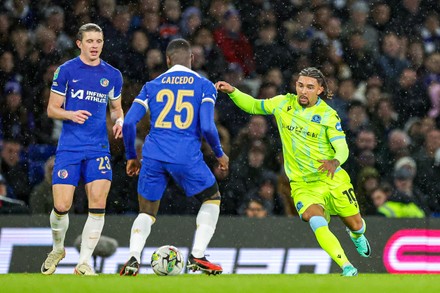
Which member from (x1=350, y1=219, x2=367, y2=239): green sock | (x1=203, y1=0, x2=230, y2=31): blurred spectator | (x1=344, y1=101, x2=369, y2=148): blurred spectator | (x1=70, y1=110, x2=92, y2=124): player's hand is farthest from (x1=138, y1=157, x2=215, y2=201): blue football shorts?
(x1=203, y1=0, x2=230, y2=31): blurred spectator

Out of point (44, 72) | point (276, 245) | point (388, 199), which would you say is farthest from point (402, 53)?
point (44, 72)

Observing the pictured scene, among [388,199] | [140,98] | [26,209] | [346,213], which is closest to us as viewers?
[140,98]

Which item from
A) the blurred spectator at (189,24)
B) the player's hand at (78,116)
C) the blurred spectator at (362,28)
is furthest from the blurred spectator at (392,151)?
the player's hand at (78,116)

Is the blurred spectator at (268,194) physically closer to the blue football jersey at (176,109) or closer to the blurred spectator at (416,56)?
the blurred spectator at (416,56)

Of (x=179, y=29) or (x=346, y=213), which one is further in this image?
(x=179, y=29)

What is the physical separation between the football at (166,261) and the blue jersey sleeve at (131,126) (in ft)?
2.71

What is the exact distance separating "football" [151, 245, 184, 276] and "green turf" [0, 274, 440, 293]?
0.38 metres

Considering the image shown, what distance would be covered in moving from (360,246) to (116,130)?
259cm

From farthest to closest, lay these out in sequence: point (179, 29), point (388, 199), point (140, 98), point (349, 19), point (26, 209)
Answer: point (349, 19)
point (179, 29)
point (388, 199)
point (26, 209)
point (140, 98)

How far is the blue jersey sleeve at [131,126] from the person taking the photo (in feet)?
30.6

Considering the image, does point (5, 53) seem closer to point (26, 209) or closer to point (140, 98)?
point (26, 209)

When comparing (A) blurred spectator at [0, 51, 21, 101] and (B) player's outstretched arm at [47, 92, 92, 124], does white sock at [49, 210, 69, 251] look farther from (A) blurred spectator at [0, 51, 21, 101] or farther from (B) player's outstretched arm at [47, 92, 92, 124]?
(A) blurred spectator at [0, 51, 21, 101]

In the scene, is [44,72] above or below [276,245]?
above

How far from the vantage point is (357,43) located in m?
14.6
